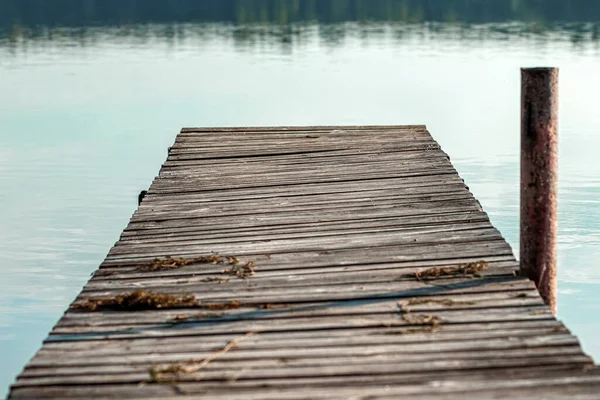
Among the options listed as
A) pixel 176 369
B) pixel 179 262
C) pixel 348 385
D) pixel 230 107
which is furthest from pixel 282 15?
pixel 348 385

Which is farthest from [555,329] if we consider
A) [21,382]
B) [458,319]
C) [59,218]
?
[59,218]

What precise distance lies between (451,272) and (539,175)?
690mm

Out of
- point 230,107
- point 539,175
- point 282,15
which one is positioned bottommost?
point 230,107

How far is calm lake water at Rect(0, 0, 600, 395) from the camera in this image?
9.62 m

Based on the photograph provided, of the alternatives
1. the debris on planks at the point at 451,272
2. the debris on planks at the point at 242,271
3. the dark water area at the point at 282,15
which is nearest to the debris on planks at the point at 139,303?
the debris on planks at the point at 242,271

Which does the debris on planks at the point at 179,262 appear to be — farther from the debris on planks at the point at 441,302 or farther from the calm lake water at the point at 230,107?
the calm lake water at the point at 230,107

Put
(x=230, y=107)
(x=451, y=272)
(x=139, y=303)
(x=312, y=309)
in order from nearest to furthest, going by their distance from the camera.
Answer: (x=312, y=309)
(x=139, y=303)
(x=451, y=272)
(x=230, y=107)

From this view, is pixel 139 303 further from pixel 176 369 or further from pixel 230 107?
pixel 230 107

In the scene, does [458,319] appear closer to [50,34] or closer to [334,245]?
[334,245]

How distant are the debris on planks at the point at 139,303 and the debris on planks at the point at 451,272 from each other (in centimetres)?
112

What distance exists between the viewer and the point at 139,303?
14.5 feet

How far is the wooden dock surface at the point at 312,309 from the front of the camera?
3.53 m

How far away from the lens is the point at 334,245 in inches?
213

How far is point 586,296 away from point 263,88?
15.3 m
